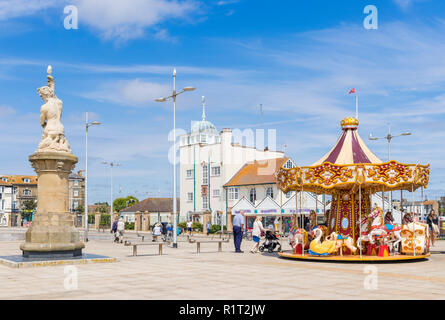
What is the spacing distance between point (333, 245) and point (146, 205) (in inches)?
2549

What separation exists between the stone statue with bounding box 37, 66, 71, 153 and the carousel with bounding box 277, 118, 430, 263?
8.52 metres

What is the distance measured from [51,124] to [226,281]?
29.7 feet

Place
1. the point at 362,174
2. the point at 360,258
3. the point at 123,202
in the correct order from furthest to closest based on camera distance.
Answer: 1. the point at 123,202
2. the point at 362,174
3. the point at 360,258

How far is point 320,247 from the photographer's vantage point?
18203mm

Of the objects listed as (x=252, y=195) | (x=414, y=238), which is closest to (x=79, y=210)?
(x=252, y=195)

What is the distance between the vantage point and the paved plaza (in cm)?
996

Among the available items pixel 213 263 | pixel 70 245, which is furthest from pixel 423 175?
pixel 70 245

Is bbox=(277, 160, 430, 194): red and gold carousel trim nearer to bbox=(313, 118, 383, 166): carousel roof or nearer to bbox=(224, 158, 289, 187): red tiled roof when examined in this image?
bbox=(313, 118, 383, 166): carousel roof

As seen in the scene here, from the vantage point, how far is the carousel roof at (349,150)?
19.1m

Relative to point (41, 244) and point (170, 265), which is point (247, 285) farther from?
point (41, 244)

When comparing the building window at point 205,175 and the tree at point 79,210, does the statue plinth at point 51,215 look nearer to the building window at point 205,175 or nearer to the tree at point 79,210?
the building window at point 205,175

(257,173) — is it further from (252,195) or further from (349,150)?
(349,150)

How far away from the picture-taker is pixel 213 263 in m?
16.8

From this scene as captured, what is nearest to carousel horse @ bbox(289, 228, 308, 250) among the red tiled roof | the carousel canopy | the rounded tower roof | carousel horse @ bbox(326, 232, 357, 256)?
carousel horse @ bbox(326, 232, 357, 256)
